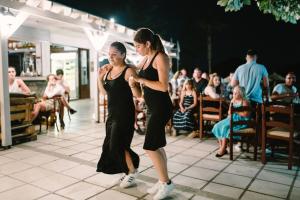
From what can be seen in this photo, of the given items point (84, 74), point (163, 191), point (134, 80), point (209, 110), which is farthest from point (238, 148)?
point (84, 74)

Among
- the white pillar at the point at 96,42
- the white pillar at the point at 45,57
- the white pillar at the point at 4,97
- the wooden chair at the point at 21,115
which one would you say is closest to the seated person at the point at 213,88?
the white pillar at the point at 96,42

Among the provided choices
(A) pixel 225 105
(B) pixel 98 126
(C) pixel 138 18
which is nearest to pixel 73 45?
(B) pixel 98 126

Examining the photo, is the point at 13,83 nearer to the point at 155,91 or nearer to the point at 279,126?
the point at 155,91

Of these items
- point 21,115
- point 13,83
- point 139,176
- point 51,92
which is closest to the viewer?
point 139,176

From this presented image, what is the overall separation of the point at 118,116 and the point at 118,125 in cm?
11

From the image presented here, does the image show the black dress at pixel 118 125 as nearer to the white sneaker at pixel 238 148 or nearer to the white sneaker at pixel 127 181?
the white sneaker at pixel 127 181

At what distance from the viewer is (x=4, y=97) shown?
5.57m

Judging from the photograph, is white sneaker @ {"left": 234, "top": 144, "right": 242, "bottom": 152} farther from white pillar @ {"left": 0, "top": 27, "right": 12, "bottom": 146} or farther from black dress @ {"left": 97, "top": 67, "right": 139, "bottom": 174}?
white pillar @ {"left": 0, "top": 27, "right": 12, "bottom": 146}

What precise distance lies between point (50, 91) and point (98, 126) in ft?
5.34

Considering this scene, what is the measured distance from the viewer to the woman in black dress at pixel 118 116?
11.6ft

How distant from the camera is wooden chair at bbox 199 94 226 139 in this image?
20.9 feet

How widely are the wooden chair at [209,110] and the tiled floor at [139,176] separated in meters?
0.68

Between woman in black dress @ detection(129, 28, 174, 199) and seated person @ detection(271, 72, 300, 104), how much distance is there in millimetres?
4339

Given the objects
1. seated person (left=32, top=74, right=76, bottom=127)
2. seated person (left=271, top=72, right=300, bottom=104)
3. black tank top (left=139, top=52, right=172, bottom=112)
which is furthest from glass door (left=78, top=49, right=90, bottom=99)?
black tank top (left=139, top=52, right=172, bottom=112)
